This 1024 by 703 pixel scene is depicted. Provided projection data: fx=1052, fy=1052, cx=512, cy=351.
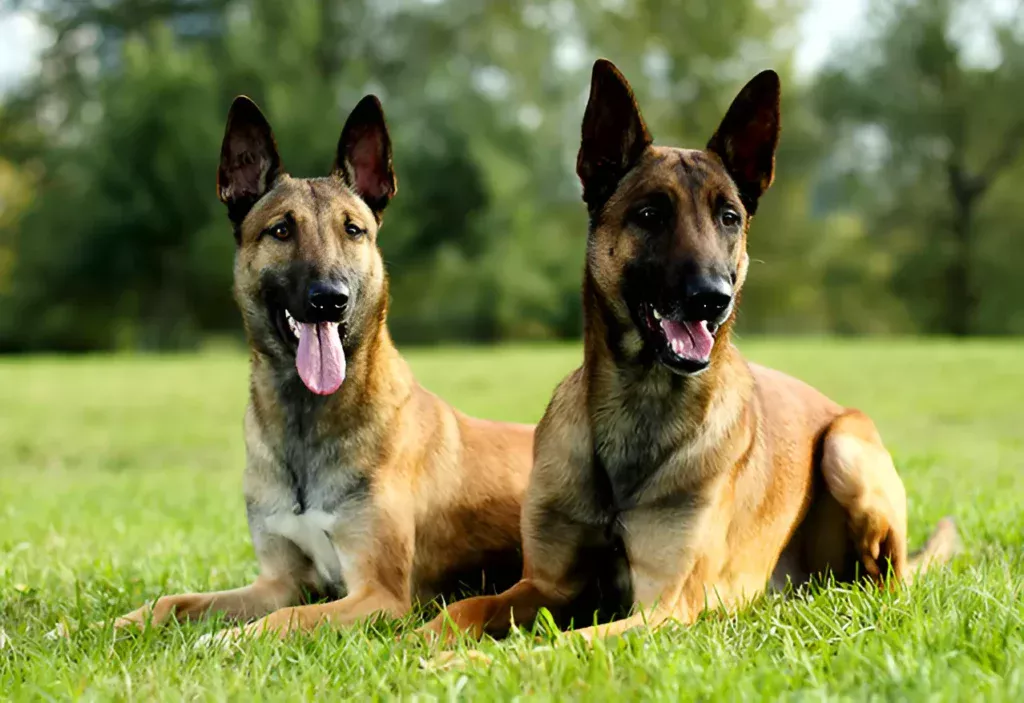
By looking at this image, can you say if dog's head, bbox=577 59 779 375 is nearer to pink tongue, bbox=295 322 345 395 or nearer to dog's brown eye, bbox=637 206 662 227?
dog's brown eye, bbox=637 206 662 227

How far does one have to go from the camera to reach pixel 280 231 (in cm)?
470

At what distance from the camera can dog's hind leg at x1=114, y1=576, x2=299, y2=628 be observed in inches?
175

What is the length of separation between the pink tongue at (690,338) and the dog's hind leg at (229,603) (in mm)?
2038

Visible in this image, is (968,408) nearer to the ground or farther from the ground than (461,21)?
nearer to the ground

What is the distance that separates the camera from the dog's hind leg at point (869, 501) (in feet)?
15.5

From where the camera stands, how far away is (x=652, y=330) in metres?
4.14

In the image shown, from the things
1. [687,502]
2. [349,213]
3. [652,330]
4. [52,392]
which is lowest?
[52,392]

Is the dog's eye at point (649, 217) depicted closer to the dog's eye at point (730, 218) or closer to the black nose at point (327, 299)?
the dog's eye at point (730, 218)

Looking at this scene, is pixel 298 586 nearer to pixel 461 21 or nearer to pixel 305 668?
pixel 305 668

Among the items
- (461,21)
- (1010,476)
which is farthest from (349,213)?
(461,21)

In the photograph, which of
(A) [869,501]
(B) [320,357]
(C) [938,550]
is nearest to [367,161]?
(B) [320,357]

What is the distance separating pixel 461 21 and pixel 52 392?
88.8 feet

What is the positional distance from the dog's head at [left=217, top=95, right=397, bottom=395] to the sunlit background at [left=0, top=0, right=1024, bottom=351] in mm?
28919

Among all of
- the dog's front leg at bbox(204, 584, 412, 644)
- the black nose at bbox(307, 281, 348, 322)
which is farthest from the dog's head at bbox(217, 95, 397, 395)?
the dog's front leg at bbox(204, 584, 412, 644)
